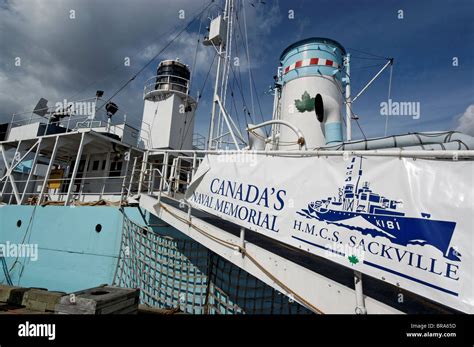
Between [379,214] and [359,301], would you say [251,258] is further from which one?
[379,214]

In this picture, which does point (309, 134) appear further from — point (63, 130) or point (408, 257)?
point (63, 130)

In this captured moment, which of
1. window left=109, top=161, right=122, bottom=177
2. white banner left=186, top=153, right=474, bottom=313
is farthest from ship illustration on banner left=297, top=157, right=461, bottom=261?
window left=109, top=161, right=122, bottom=177

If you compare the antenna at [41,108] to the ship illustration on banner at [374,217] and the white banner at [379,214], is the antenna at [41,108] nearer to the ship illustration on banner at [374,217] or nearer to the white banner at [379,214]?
the white banner at [379,214]

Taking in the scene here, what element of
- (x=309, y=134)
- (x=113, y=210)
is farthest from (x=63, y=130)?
(x=309, y=134)

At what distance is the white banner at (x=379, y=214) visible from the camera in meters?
2.38

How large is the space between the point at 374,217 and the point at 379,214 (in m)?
0.07

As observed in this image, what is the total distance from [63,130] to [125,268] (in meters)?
10.4

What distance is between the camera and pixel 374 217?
9.28ft

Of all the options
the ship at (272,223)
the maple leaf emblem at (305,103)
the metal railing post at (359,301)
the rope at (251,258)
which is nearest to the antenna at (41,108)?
the ship at (272,223)

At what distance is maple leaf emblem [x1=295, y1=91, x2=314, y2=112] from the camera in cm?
858

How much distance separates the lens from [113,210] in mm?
7559

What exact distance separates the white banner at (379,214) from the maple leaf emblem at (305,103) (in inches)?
219

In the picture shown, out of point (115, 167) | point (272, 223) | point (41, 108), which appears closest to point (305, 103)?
point (272, 223)

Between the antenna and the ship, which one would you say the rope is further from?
the antenna
